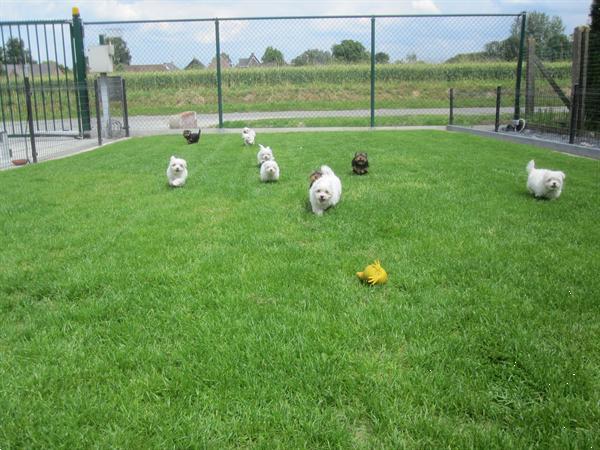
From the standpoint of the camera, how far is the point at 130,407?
1918 mm

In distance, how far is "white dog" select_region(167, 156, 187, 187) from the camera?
20.1 ft

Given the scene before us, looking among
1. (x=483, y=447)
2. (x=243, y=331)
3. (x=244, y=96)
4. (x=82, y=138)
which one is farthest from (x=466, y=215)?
(x=244, y=96)

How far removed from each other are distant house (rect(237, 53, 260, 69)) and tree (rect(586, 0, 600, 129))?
904 cm

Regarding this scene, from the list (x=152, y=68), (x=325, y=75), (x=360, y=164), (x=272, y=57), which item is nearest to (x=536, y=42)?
(x=325, y=75)

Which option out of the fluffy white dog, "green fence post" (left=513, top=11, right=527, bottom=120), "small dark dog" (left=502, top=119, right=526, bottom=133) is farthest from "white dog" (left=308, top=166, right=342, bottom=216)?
"green fence post" (left=513, top=11, right=527, bottom=120)

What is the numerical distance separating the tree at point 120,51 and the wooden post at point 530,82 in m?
11.3

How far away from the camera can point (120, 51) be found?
47.8 feet

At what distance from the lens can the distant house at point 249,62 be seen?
1518 cm

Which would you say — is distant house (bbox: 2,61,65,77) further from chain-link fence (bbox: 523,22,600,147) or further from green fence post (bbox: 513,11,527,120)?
green fence post (bbox: 513,11,527,120)

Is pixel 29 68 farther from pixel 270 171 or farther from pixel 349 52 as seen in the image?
pixel 270 171

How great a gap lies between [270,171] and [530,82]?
973cm

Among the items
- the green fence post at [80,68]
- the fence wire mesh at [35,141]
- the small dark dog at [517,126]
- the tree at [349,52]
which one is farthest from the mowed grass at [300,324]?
the tree at [349,52]

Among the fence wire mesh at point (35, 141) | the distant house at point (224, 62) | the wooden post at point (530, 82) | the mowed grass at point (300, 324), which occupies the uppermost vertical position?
the distant house at point (224, 62)

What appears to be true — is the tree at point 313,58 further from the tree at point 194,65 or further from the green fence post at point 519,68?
the green fence post at point 519,68
